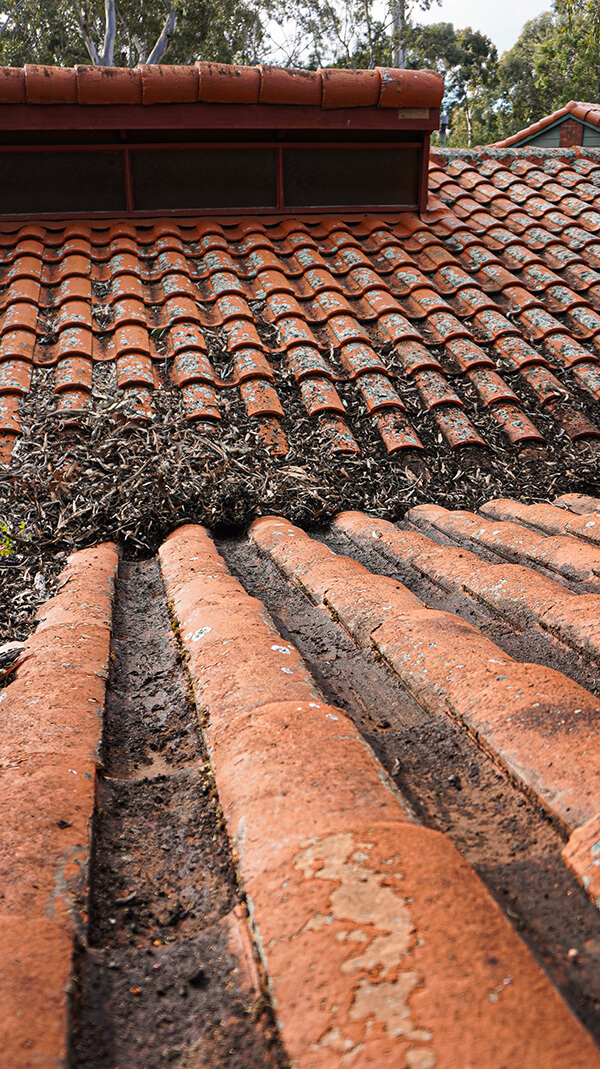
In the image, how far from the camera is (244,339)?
375 cm

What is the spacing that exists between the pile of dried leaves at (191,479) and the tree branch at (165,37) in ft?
64.3

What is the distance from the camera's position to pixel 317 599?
1983 millimetres

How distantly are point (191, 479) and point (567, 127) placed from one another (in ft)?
26.9

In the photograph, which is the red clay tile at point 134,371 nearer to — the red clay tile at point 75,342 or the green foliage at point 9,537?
the red clay tile at point 75,342

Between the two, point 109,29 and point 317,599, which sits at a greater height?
point 109,29

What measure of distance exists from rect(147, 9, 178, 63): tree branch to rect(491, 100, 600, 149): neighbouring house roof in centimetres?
1410

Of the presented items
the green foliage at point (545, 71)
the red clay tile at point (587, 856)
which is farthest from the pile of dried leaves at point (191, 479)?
the green foliage at point (545, 71)

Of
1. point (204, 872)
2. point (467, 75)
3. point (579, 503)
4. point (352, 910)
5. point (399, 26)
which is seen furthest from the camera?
point (467, 75)

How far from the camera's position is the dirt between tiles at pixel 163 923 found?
0.74m

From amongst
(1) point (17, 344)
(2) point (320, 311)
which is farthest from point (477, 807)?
(2) point (320, 311)

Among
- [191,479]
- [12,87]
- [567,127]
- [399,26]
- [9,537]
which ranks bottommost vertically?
[9,537]

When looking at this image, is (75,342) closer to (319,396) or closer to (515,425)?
(319,396)

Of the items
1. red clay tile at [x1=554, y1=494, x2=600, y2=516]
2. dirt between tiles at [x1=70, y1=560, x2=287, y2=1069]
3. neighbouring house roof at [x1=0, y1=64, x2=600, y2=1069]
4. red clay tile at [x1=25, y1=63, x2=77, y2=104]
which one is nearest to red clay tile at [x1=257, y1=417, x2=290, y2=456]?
neighbouring house roof at [x1=0, y1=64, x2=600, y2=1069]

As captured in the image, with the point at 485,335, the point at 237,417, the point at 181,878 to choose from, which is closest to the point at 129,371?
the point at 237,417
